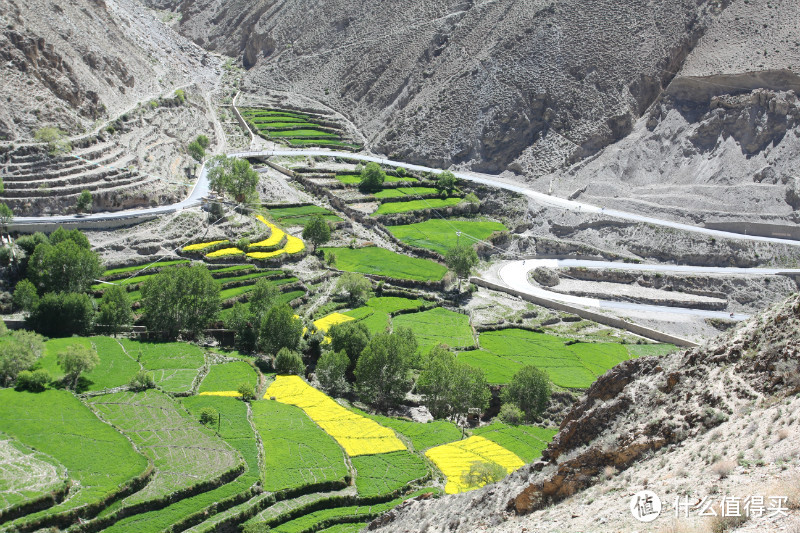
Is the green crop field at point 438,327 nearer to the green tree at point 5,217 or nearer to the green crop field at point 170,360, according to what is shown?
the green crop field at point 170,360

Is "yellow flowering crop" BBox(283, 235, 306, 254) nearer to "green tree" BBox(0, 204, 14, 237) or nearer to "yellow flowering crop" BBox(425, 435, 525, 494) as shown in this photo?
"green tree" BBox(0, 204, 14, 237)

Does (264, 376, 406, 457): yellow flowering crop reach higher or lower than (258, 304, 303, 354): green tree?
lower

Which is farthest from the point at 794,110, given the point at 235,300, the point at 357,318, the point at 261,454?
the point at 261,454

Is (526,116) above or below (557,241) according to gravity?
above

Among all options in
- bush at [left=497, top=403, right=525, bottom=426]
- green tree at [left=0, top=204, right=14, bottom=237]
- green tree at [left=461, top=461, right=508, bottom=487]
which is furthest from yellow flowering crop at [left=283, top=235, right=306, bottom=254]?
green tree at [left=461, top=461, right=508, bottom=487]

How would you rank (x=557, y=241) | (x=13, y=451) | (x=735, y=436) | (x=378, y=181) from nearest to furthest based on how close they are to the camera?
(x=735, y=436) < (x=13, y=451) < (x=557, y=241) < (x=378, y=181)

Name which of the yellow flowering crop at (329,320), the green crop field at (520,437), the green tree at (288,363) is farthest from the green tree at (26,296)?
the green crop field at (520,437)

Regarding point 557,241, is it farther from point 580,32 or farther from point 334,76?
point 334,76
